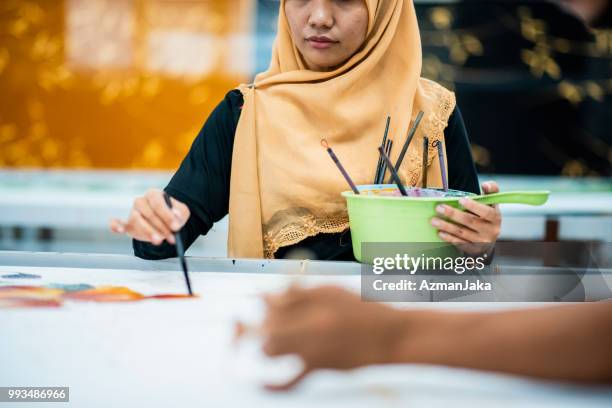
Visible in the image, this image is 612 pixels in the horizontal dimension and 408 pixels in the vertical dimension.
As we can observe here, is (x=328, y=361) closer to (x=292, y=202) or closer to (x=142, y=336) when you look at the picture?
(x=142, y=336)

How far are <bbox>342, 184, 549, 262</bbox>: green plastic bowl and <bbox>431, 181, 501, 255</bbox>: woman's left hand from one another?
1cm

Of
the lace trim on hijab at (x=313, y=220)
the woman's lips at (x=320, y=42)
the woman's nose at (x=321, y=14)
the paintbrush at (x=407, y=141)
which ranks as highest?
the woman's nose at (x=321, y=14)

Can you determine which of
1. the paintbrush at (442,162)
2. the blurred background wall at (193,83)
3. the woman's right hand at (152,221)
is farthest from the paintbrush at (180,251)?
the blurred background wall at (193,83)

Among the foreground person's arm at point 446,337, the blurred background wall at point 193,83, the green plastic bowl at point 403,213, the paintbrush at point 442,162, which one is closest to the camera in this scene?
the foreground person's arm at point 446,337

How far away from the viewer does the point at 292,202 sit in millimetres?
1193

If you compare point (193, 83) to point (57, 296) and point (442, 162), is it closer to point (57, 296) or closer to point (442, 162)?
point (442, 162)

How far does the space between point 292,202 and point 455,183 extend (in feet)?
1.30

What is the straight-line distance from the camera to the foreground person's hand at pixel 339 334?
0.51 meters

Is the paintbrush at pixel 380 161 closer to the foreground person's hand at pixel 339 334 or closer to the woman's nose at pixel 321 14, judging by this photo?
the woman's nose at pixel 321 14

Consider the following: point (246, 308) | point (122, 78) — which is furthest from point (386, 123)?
point (122, 78)

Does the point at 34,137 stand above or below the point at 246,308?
below

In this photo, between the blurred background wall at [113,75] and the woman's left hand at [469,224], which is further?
the blurred background wall at [113,75]

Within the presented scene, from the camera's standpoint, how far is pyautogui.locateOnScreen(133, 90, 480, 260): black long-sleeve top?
1.21 metres

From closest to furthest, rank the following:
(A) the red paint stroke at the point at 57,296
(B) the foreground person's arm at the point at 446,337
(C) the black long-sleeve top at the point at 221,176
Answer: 1. (B) the foreground person's arm at the point at 446,337
2. (A) the red paint stroke at the point at 57,296
3. (C) the black long-sleeve top at the point at 221,176
